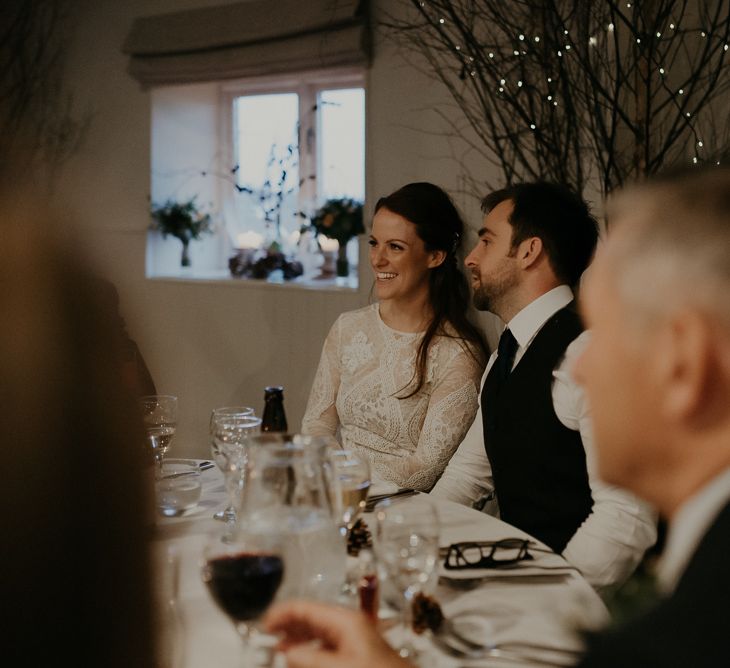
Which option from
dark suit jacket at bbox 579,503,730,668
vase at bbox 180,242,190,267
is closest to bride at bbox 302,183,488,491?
dark suit jacket at bbox 579,503,730,668

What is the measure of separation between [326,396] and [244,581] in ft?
5.92

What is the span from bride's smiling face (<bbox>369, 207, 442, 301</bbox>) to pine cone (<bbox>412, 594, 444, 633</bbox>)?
5.64 ft

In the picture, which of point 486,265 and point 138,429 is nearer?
point 138,429

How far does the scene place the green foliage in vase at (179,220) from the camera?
5133mm

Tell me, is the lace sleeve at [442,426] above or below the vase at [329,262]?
below

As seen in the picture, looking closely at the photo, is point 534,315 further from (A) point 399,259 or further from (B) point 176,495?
(B) point 176,495

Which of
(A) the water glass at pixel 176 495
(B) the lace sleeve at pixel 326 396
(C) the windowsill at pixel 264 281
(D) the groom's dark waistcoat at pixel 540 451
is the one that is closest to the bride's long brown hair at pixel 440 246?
(B) the lace sleeve at pixel 326 396

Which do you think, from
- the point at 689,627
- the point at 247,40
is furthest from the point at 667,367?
the point at 247,40

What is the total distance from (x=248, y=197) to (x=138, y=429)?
4860 mm

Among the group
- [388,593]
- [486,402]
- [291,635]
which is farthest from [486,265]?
[291,635]

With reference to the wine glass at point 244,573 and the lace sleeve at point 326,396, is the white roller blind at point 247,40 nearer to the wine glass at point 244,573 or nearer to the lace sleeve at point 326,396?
the lace sleeve at point 326,396

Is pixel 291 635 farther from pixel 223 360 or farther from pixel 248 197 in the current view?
pixel 248 197

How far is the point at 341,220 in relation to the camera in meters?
4.54

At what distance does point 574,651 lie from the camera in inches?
42.8
